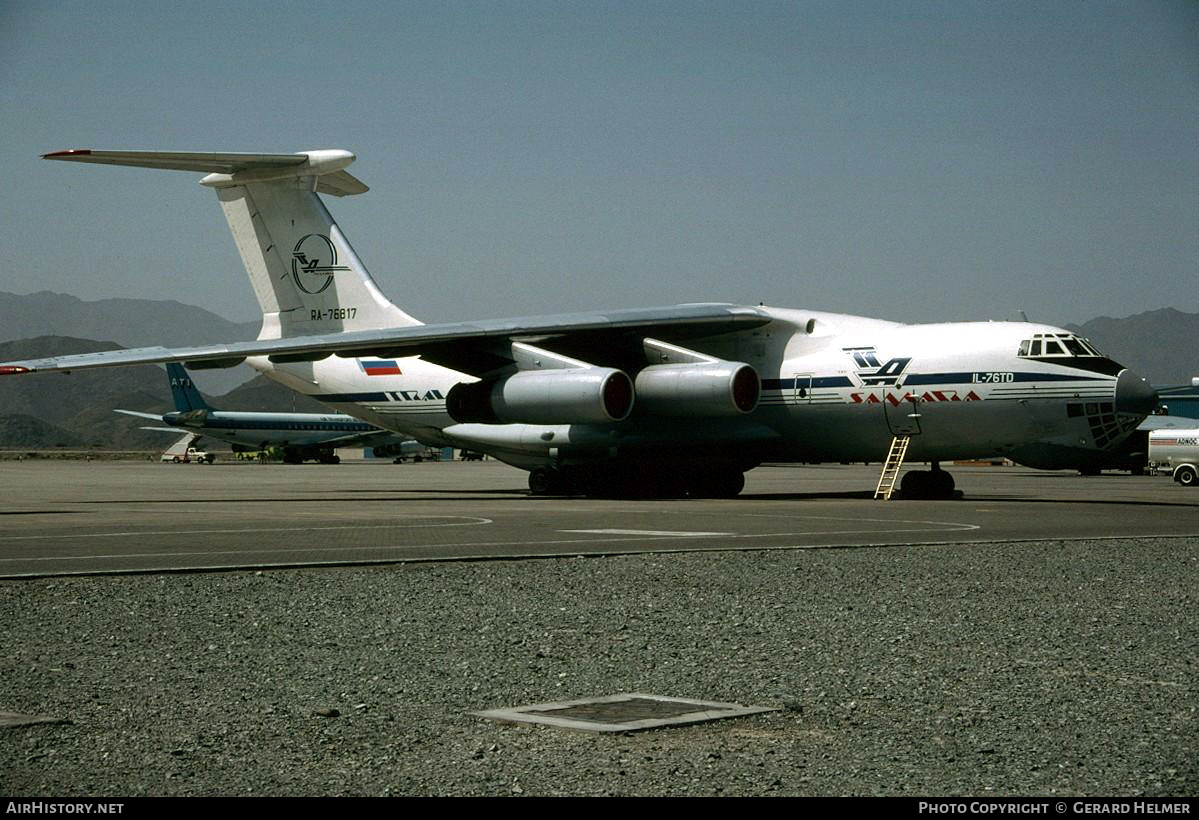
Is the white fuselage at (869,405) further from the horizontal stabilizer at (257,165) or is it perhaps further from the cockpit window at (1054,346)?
the horizontal stabilizer at (257,165)

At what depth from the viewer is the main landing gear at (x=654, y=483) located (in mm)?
25625

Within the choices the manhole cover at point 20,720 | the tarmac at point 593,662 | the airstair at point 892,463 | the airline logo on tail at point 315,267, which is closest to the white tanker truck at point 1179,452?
the airstair at point 892,463

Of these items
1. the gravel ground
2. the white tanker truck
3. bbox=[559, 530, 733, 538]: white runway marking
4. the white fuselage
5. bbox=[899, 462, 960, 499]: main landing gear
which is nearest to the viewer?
the gravel ground

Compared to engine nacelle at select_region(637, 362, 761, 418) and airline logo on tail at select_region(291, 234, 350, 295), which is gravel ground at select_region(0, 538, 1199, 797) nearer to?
engine nacelle at select_region(637, 362, 761, 418)

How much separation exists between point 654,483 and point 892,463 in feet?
15.7

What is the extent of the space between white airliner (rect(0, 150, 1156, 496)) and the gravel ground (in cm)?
1239

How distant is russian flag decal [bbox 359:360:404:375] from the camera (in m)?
28.0

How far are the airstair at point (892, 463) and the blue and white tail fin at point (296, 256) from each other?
34.2ft

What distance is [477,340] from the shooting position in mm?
25078

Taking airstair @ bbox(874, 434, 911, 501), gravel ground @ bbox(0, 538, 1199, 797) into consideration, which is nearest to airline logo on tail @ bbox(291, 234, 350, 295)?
airstair @ bbox(874, 434, 911, 501)

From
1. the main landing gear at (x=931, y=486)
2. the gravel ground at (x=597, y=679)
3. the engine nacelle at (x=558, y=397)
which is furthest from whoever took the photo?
the main landing gear at (x=931, y=486)

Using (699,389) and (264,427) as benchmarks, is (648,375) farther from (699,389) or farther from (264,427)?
(264,427)

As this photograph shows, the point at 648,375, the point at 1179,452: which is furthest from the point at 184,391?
the point at 648,375
